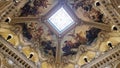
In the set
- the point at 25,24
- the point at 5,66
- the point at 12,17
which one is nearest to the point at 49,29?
the point at 25,24

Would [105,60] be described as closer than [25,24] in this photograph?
Yes

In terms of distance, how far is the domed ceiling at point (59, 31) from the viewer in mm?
9508

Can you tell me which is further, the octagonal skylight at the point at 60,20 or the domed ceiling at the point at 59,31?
the octagonal skylight at the point at 60,20

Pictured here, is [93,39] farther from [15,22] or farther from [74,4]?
[15,22]

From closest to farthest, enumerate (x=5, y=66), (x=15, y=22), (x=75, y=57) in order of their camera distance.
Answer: (x=5, y=66) < (x=15, y=22) < (x=75, y=57)

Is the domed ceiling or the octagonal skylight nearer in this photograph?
the domed ceiling

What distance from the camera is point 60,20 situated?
37.5 ft

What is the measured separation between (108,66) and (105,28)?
53.5 inches

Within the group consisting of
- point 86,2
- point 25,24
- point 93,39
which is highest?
point 86,2

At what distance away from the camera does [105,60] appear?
367 inches

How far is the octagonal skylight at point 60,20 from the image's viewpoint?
1074cm

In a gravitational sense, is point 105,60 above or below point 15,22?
below

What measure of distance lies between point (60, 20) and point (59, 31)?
71 centimetres

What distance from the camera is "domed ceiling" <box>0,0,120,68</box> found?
9508mm
